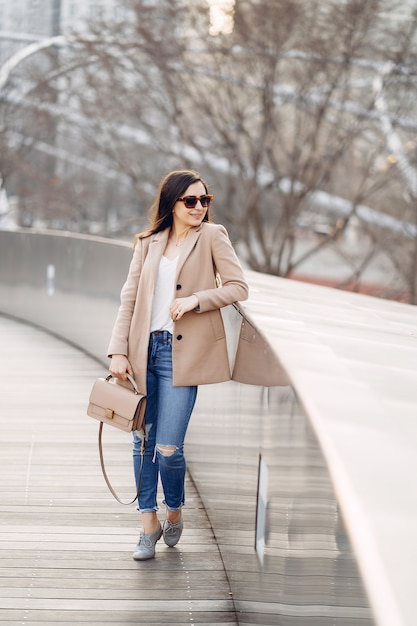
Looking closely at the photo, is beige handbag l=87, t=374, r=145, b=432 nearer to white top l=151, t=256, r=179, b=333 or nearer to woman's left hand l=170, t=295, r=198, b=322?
white top l=151, t=256, r=179, b=333

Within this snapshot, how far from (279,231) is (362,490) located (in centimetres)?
2077

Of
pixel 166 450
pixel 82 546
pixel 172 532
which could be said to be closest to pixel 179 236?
pixel 166 450

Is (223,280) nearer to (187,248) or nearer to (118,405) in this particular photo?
(187,248)

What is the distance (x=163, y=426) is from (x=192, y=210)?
3.07 feet

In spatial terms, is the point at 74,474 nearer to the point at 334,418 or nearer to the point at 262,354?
the point at 262,354

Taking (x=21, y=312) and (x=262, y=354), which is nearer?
(x=262, y=354)

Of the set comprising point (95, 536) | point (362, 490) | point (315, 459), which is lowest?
point (95, 536)

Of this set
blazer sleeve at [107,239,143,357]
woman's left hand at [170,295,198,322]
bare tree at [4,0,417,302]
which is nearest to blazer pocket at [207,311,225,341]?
woman's left hand at [170,295,198,322]

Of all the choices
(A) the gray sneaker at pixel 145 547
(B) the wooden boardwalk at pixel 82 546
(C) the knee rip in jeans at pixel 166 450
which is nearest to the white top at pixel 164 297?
(C) the knee rip in jeans at pixel 166 450

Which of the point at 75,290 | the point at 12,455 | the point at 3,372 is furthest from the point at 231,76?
the point at 12,455

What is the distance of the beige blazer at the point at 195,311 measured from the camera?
14.8ft

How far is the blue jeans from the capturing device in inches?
181

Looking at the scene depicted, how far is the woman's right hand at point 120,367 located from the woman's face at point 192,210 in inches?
25.3

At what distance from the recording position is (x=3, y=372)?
10.9 metres
